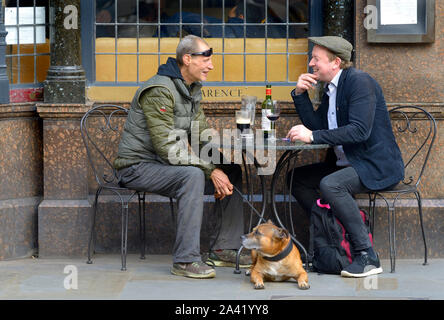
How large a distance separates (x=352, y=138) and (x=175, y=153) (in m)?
1.23

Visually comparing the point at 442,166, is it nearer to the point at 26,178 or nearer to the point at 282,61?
the point at 282,61

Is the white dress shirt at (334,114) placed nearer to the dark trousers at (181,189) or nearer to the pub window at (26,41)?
the dark trousers at (181,189)

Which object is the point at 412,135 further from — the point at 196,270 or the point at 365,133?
the point at 196,270

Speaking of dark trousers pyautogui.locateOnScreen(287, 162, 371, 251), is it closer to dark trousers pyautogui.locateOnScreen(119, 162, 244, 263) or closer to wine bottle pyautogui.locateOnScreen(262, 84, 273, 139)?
wine bottle pyautogui.locateOnScreen(262, 84, 273, 139)

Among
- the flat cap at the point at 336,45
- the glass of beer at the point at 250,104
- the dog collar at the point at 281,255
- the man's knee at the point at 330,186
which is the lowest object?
the dog collar at the point at 281,255

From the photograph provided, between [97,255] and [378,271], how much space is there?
7.29 feet

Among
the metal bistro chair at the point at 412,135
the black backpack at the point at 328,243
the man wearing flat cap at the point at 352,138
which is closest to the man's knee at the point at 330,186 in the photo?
the man wearing flat cap at the point at 352,138

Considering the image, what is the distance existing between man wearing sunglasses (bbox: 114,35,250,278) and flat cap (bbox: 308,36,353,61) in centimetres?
79

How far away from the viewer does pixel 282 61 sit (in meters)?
7.62

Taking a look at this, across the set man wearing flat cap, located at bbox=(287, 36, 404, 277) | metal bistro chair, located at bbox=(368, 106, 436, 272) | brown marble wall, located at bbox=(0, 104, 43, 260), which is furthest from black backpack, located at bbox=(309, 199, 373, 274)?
brown marble wall, located at bbox=(0, 104, 43, 260)

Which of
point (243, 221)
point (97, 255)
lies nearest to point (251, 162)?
point (243, 221)

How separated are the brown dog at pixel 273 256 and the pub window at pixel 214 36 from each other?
178 centimetres

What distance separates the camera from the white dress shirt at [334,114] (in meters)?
6.76

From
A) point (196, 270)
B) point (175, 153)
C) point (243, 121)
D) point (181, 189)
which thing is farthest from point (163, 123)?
point (196, 270)
